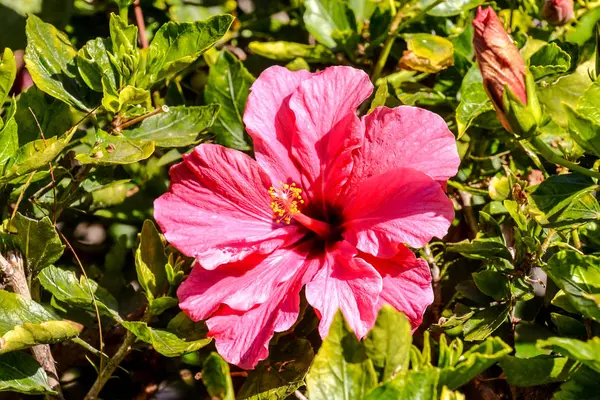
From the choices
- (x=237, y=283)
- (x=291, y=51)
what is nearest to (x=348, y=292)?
(x=237, y=283)

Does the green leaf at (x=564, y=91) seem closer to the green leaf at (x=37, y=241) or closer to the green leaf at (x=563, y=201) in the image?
the green leaf at (x=563, y=201)

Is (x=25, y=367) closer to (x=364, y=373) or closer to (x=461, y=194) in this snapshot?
(x=364, y=373)

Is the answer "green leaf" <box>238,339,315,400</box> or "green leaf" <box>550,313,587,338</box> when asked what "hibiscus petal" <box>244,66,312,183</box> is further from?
"green leaf" <box>550,313,587,338</box>

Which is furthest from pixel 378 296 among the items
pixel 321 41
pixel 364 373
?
pixel 321 41

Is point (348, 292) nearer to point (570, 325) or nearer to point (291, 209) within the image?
point (291, 209)

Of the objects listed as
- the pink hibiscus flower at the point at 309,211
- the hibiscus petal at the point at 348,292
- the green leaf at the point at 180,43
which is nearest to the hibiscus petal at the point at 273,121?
the pink hibiscus flower at the point at 309,211

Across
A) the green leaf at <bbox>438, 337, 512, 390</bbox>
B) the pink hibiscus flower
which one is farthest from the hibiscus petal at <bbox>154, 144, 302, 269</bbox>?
the green leaf at <bbox>438, 337, 512, 390</bbox>
